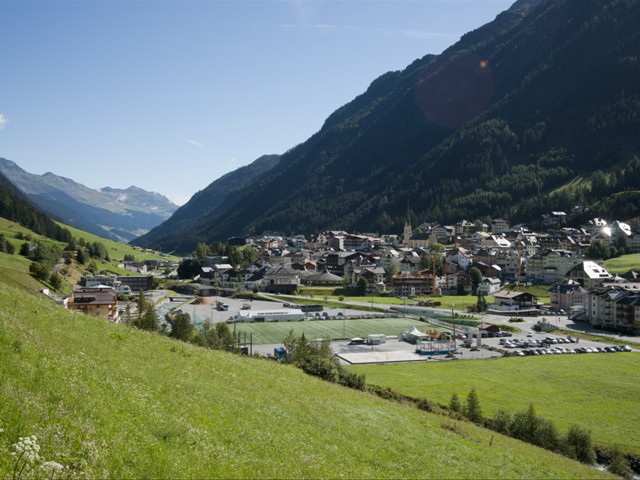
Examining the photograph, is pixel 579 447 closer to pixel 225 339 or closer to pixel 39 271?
pixel 225 339

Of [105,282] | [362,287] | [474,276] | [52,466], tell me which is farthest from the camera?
[362,287]

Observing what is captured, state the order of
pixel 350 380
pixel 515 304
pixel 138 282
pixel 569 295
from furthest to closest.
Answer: pixel 138 282 < pixel 569 295 < pixel 515 304 < pixel 350 380

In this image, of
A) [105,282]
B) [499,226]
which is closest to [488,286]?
[499,226]

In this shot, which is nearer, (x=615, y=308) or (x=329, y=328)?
(x=615, y=308)

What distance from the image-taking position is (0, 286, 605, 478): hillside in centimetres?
1027

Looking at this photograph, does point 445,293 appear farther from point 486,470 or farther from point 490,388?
point 486,470

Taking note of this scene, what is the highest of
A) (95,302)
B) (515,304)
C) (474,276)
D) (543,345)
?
(474,276)

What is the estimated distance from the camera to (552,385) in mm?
51844

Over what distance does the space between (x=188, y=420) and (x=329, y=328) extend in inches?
2986

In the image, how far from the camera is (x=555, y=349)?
6962 centimetres

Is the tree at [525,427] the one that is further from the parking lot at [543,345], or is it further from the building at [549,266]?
the building at [549,266]

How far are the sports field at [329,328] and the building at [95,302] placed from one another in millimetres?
18509

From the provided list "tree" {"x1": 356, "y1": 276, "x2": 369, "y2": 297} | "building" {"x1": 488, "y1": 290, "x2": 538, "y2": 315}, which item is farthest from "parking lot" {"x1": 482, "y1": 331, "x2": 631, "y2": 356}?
"tree" {"x1": 356, "y1": 276, "x2": 369, "y2": 297}

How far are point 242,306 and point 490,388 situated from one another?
238 feet
